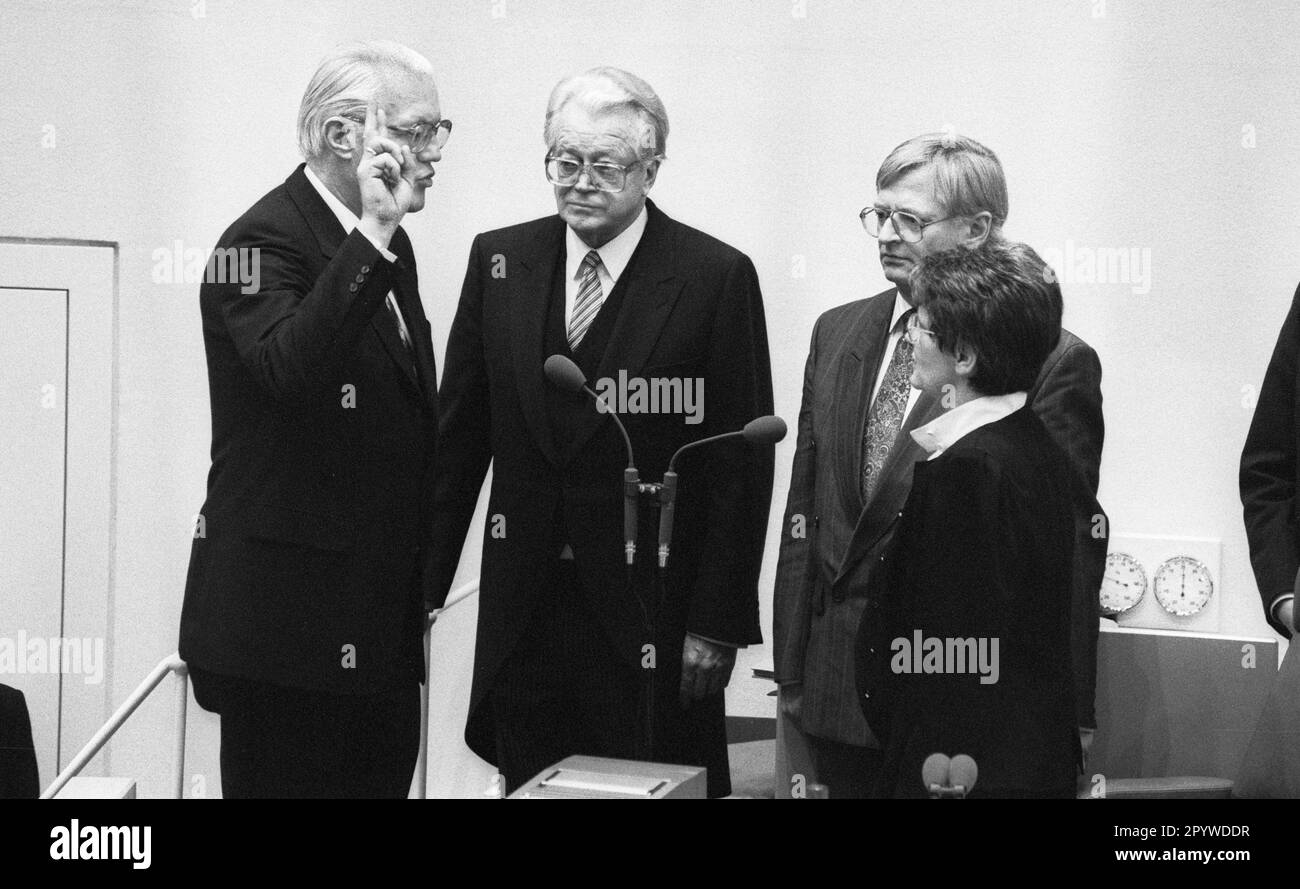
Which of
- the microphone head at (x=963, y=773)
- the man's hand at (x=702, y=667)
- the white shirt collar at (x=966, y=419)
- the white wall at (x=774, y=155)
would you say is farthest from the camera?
the white wall at (x=774, y=155)

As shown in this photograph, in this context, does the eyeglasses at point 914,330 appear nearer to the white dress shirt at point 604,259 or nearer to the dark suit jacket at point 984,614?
the dark suit jacket at point 984,614

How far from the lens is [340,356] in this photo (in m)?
3.27

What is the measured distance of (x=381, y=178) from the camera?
3455 millimetres

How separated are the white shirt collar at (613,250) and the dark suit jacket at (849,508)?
0.51 metres

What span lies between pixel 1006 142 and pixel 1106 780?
164cm

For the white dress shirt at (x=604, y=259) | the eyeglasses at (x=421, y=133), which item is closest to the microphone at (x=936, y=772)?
the white dress shirt at (x=604, y=259)

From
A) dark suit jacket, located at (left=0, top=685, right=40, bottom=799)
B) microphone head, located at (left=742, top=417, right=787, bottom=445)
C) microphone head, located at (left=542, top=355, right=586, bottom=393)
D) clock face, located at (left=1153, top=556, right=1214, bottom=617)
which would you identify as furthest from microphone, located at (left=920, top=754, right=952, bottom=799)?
dark suit jacket, located at (left=0, top=685, right=40, bottom=799)

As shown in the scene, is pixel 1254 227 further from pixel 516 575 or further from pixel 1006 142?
pixel 516 575

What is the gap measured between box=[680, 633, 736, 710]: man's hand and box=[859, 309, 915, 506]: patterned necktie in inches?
18.6

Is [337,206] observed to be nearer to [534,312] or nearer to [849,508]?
[534,312]

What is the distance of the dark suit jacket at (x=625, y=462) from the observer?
3.54m
